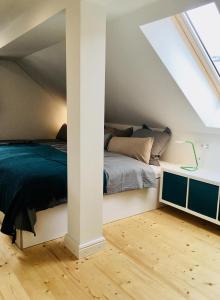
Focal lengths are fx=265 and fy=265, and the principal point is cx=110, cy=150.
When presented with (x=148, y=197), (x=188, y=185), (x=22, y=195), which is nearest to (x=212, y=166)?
(x=188, y=185)

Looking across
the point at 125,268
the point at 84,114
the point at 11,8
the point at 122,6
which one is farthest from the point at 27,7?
the point at 125,268

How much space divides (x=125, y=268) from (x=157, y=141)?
1854 millimetres

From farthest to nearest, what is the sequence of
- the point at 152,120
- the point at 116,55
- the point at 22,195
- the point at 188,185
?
1. the point at 152,120
2. the point at 116,55
3. the point at 188,185
4. the point at 22,195

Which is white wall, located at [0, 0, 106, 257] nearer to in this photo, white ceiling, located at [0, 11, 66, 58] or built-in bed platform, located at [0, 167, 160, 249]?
white ceiling, located at [0, 11, 66, 58]

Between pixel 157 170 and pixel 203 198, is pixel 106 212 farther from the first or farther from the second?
pixel 203 198

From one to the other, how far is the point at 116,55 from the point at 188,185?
1.72 meters

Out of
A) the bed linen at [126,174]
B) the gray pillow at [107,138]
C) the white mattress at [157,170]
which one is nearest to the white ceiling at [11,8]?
the bed linen at [126,174]

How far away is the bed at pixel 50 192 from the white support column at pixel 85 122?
23 cm

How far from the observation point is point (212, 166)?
10.4 feet

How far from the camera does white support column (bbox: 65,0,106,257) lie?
2000 mm

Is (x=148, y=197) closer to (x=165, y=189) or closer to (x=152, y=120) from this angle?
(x=165, y=189)

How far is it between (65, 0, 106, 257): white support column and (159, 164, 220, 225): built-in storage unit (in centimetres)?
112

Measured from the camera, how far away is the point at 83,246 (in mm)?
2246

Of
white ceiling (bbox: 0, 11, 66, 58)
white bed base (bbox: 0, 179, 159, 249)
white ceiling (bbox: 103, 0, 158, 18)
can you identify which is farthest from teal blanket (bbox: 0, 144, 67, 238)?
white ceiling (bbox: 103, 0, 158, 18)
